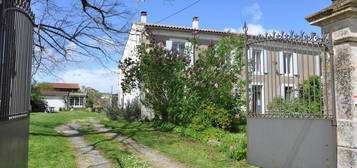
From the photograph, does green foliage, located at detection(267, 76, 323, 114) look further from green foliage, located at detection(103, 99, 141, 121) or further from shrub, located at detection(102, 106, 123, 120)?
shrub, located at detection(102, 106, 123, 120)

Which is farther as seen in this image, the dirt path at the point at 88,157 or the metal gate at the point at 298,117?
the dirt path at the point at 88,157

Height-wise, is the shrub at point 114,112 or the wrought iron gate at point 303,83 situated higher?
the wrought iron gate at point 303,83

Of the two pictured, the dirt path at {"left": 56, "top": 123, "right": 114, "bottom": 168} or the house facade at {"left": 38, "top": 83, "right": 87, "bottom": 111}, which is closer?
the dirt path at {"left": 56, "top": 123, "right": 114, "bottom": 168}

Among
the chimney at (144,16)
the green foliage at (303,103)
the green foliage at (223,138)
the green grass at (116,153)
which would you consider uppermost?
the chimney at (144,16)

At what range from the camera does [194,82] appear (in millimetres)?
10906

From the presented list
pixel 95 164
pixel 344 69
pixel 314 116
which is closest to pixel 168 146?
pixel 95 164

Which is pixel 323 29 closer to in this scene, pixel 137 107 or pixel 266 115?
pixel 266 115

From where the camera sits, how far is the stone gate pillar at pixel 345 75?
13.6 feet

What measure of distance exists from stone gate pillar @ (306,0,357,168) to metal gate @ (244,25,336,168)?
12cm

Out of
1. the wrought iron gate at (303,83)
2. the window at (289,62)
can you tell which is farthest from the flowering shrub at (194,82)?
the wrought iron gate at (303,83)

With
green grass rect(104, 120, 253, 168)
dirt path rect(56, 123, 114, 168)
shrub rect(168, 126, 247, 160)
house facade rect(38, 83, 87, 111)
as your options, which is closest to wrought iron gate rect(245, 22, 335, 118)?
shrub rect(168, 126, 247, 160)

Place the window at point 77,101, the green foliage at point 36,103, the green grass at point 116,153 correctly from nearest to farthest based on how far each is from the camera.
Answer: the green grass at point 116,153, the green foliage at point 36,103, the window at point 77,101

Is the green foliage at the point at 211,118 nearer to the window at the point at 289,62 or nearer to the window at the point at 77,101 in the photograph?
the window at the point at 289,62

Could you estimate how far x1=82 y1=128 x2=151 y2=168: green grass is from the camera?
18.8ft
